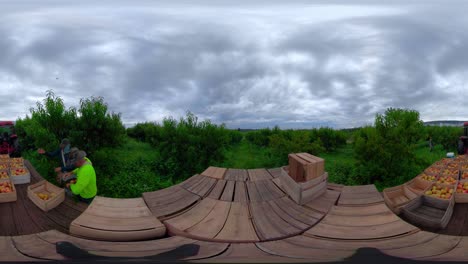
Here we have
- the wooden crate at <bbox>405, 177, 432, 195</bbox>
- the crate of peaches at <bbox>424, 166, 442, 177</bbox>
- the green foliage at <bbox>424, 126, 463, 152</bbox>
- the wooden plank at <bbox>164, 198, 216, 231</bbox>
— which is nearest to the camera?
the wooden plank at <bbox>164, 198, 216, 231</bbox>

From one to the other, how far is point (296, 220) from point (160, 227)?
102cm

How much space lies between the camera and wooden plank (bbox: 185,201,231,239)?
1930 millimetres

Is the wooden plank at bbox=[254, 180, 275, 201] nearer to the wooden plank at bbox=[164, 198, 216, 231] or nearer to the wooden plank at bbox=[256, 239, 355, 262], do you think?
the wooden plank at bbox=[164, 198, 216, 231]

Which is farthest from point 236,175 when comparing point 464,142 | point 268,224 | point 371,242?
point 464,142

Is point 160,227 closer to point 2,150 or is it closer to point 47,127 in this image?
point 47,127

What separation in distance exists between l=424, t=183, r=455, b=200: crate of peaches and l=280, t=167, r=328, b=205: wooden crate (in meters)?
1.17

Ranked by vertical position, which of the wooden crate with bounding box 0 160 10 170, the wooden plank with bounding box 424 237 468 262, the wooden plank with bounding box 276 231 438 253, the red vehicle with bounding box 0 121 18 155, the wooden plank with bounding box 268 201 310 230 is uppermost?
the red vehicle with bounding box 0 121 18 155

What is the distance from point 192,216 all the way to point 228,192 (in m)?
0.54

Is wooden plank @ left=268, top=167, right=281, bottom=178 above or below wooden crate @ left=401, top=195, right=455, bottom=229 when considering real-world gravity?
above

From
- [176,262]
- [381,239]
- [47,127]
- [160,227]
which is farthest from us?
[47,127]

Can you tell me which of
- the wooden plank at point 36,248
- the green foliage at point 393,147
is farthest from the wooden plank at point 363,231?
the green foliage at point 393,147

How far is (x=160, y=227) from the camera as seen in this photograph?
1.99 metres

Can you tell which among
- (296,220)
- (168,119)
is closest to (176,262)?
(296,220)

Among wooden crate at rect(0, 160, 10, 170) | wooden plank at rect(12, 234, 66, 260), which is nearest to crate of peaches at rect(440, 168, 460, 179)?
wooden plank at rect(12, 234, 66, 260)
